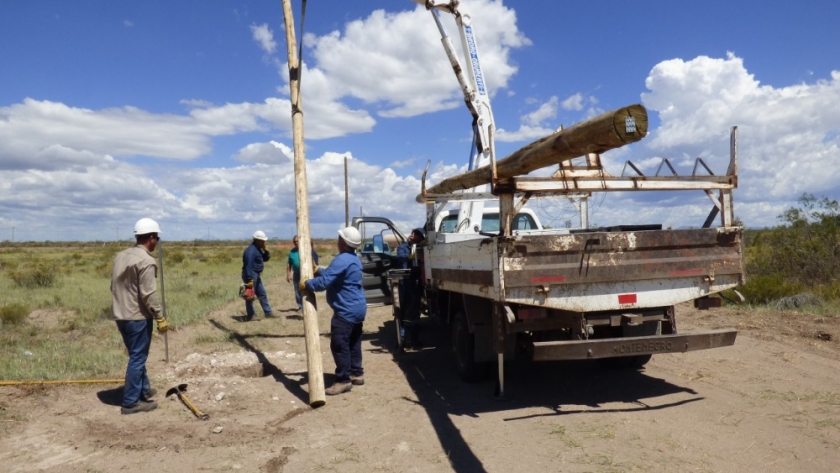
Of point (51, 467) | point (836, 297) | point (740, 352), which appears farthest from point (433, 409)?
point (836, 297)

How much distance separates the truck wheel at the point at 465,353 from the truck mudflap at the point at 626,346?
147cm

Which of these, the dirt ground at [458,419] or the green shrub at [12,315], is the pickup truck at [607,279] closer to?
the dirt ground at [458,419]

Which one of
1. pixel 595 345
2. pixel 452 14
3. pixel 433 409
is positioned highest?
pixel 452 14

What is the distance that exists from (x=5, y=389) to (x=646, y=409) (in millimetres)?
6523

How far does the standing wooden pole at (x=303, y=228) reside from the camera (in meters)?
6.39

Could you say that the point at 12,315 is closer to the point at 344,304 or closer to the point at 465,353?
the point at 344,304

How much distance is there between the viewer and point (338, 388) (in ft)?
22.2

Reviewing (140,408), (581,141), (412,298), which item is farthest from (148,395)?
(581,141)

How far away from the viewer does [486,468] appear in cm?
449

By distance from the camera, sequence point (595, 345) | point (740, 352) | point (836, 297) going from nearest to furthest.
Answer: point (595, 345), point (740, 352), point (836, 297)

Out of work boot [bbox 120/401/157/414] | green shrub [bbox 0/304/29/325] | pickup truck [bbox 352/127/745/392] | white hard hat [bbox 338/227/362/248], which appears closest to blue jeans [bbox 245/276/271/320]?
green shrub [bbox 0/304/29/325]

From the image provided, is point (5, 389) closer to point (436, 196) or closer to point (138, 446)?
point (138, 446)

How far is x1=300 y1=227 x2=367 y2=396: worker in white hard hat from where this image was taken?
6688 mm

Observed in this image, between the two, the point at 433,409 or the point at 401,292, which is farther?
the point at 401,292
